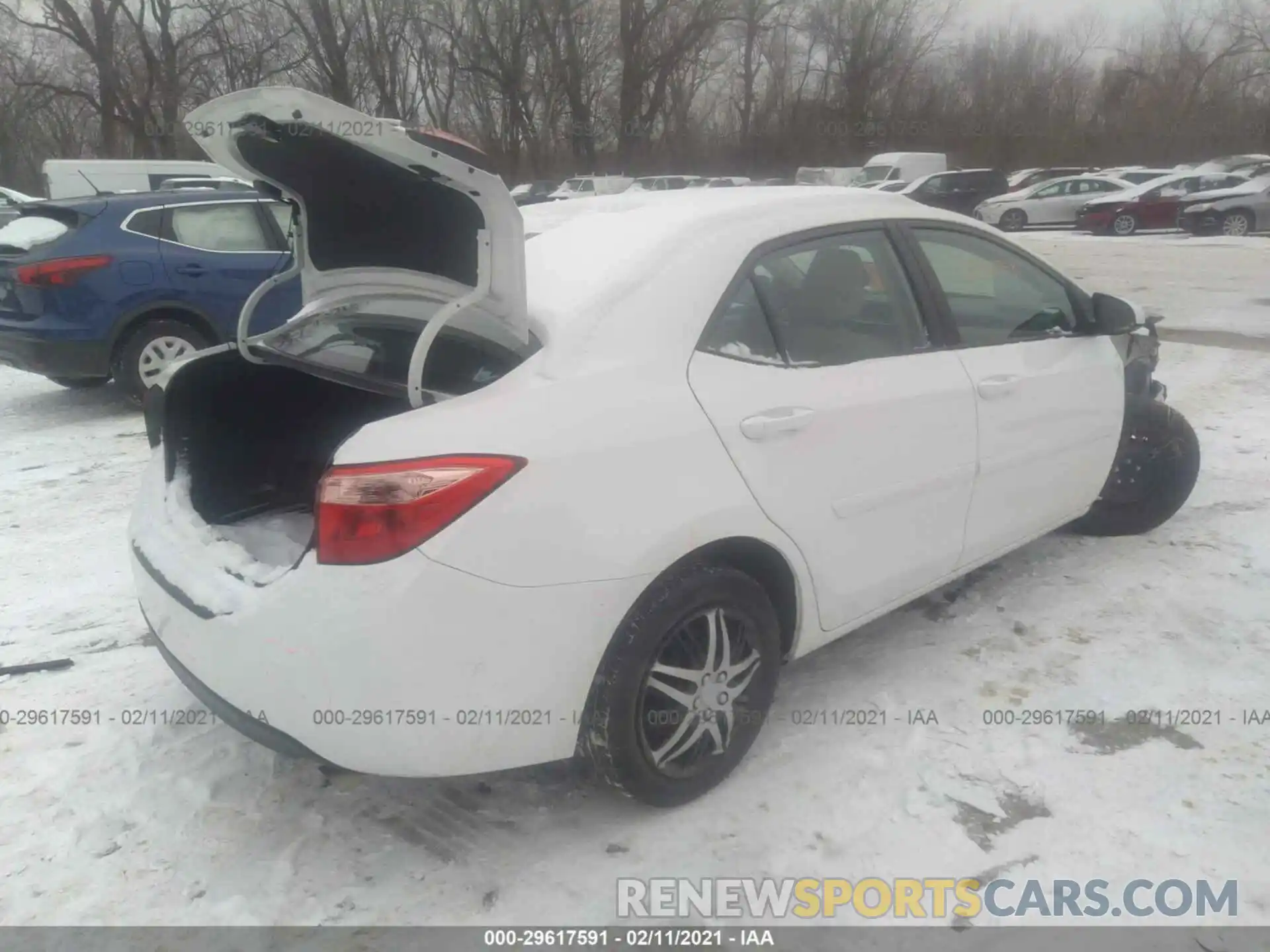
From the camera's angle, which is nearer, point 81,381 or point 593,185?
point 81,381

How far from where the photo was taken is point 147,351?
686cm

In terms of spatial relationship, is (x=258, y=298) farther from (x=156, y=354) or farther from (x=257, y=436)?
(x=156, y=354)

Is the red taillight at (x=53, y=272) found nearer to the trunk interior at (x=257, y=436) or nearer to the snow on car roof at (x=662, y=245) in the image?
the trunk interior at (x=257, y=436)

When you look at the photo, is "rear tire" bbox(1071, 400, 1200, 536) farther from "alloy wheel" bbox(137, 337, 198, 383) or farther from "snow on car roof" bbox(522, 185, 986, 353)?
"alloy wheel" bbox(137, 337, 198, 383)

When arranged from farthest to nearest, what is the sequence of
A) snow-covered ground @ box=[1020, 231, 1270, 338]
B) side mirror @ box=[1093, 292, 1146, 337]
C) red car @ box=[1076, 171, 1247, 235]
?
red car @ box=[1076, 171, 1247, 235] < snow-covered ground @ box=[1020, 231, 1270, 338] < side mirror @ box=[1093, 292, 1146, 337]

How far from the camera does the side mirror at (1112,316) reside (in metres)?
3.71

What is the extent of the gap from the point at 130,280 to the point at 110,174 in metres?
15.4

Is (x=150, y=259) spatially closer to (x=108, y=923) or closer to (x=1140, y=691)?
(x=108, y=923)

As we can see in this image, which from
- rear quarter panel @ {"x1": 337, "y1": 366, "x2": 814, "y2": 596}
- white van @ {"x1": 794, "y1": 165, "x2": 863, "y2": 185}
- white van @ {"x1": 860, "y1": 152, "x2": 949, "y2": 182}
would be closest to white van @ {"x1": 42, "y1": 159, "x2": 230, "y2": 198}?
rear quarter panel @ {"x1": 337, "y1": 366, "x2": 814, "y2": 596}

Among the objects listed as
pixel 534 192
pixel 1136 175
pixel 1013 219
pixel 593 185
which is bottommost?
pixel 1013 219

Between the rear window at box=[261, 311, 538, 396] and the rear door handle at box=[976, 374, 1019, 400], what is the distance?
5.32 ft

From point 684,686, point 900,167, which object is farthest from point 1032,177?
point 684,686

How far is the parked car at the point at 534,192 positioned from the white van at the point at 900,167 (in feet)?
35.7

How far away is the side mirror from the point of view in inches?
146
